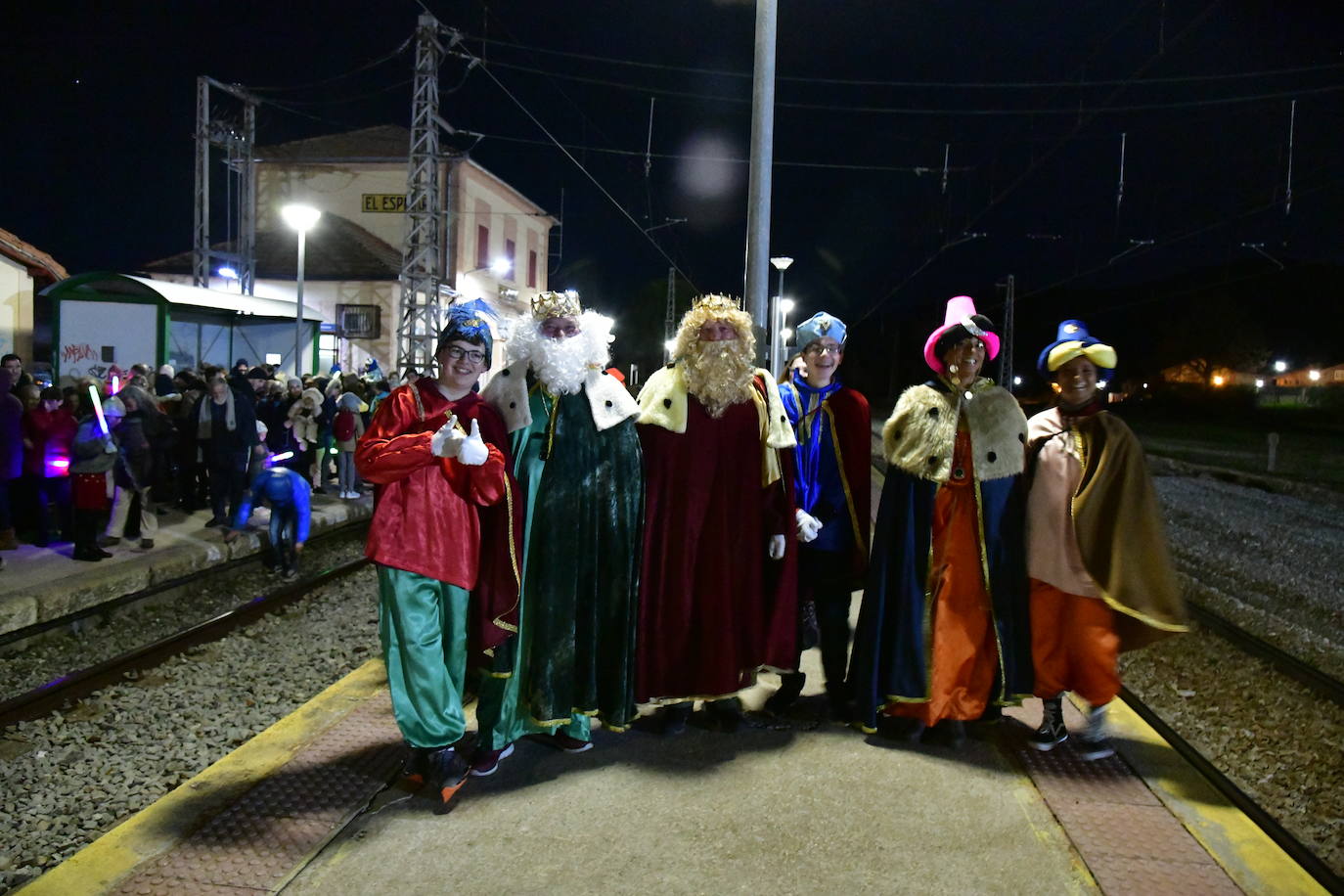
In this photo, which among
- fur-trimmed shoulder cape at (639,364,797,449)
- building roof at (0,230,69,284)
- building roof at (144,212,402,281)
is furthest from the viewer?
building roof at (144,212,402,281)

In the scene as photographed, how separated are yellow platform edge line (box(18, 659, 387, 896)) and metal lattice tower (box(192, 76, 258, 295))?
23983 mm

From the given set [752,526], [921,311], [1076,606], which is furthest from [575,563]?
[921,311]

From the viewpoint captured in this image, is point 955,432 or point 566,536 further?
point 955,432

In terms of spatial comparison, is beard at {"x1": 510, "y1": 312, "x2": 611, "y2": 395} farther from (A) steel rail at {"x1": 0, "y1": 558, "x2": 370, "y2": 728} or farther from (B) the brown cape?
(A) steel rail at {"x1": 0, "y1": 558, "x2": 370, "y2": 728}

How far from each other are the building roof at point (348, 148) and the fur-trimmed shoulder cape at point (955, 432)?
33.2 m

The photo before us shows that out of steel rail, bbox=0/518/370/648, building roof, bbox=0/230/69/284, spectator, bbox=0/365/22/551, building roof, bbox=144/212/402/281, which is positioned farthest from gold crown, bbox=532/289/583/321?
building roof, bbox=144/212/402/281

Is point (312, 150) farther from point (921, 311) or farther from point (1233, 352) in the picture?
point (921, 311)

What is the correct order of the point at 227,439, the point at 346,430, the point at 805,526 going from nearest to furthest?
the point at 805,526 < the point at 227,439 < the point at 346,430

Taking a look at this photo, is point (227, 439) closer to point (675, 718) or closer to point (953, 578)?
point (675, 718)

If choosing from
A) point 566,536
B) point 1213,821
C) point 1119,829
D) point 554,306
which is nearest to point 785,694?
point 566,536

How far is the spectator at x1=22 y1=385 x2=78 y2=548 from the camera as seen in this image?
858 cm

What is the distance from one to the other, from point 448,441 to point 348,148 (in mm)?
36256

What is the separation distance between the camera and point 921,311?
90.8 metres

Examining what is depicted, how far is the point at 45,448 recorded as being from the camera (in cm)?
858
